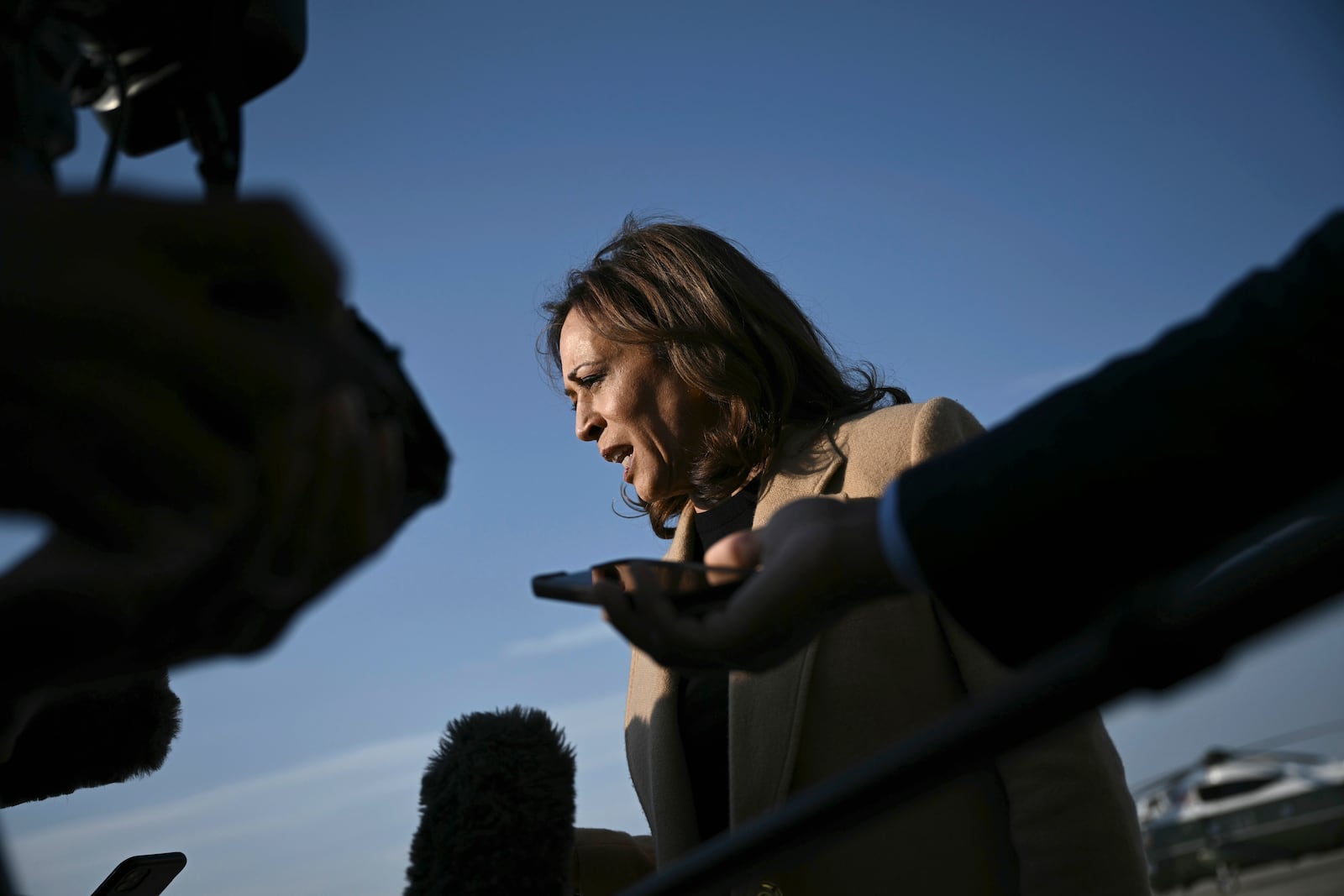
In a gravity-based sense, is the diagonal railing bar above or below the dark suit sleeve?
below

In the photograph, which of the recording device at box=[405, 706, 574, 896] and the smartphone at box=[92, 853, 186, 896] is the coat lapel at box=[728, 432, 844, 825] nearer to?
the recording device at box=[405, 706, 574, 896]

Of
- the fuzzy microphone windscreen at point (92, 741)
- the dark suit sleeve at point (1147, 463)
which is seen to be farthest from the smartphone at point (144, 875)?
the dark suit sleeve at point (1147, 463)

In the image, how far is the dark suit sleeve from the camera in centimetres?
61

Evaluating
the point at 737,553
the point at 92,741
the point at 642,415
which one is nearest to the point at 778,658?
the point at 737,553

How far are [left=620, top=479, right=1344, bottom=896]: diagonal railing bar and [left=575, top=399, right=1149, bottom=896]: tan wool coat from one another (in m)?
0.81

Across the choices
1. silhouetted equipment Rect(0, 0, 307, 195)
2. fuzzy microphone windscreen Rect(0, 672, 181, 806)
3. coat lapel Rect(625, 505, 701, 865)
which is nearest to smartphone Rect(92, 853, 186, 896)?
fuzzy microphone windscreen Rect(0, 672, 181, 806)

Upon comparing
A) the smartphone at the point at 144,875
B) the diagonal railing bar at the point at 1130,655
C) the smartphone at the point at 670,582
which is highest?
the smartphone at the point at 670,582

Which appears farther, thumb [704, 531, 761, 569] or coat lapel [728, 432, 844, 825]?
coat lapel [728, 432, 844, 825]

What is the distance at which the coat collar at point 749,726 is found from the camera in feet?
5.31

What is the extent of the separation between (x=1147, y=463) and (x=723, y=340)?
1.50 m

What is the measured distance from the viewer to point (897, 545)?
0.76m

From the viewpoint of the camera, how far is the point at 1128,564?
65cm

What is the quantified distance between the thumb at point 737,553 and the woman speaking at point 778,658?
11 centimetres

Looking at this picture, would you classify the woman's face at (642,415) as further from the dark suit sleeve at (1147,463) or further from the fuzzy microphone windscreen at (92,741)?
the dark suit sleeve at (1147,463)
